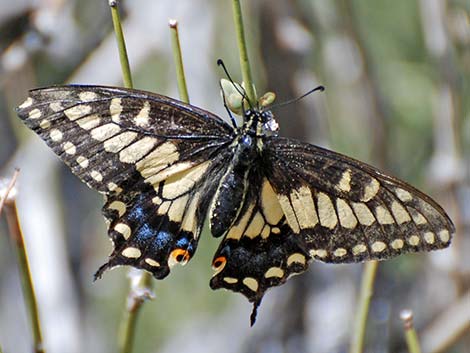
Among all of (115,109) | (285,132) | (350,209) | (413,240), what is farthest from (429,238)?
(285,132)

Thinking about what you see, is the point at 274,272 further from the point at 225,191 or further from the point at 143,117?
the point at 143,117

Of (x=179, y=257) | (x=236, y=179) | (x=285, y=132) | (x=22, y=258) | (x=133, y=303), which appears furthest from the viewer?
(x=285, y=132)

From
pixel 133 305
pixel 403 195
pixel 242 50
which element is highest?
pixel 242 50

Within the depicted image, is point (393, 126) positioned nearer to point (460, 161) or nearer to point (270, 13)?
point (460, 161)

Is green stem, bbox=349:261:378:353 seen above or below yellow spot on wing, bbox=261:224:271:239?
below

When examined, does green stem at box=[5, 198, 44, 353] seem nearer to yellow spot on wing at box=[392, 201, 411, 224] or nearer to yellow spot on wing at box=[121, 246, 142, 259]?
yellow spot on wing at box=[121, 246, 142, 259]

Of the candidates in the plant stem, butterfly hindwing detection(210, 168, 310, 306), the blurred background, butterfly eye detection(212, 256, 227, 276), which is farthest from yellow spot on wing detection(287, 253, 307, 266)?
the blurred background

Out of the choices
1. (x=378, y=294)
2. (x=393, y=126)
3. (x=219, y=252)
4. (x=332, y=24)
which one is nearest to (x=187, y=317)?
(x=378, y=294)
